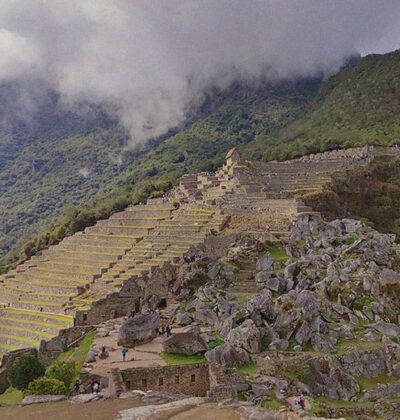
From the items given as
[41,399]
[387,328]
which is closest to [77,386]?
[41,399]

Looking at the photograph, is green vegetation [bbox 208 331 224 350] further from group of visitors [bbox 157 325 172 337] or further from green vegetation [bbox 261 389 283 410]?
green vegetation [bbox 261 389 283 410]

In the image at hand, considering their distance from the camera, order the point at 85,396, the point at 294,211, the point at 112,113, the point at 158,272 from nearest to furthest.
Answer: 1. the point at 85,396
2. the point at 158,272
3. the point at 294,211
4. the point at 112,113

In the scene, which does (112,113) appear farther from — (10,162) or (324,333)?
(324,333)

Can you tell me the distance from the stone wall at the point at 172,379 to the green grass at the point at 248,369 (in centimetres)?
126

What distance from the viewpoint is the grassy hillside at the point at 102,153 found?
66.8 meters

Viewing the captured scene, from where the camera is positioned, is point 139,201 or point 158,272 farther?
point 139,201

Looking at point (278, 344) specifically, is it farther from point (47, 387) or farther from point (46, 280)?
point (46, 280)

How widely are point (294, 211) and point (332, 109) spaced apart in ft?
126

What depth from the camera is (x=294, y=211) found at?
101ft

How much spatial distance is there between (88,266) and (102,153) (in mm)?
54898

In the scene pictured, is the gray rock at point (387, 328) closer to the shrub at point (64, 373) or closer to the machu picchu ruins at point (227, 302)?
the machu picchu ruins at point (227, 302)


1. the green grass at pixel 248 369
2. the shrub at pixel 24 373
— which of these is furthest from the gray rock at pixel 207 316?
the shrub at pixel 24 373

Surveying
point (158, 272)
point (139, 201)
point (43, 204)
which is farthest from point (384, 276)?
point (43, 204)

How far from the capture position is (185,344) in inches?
676
